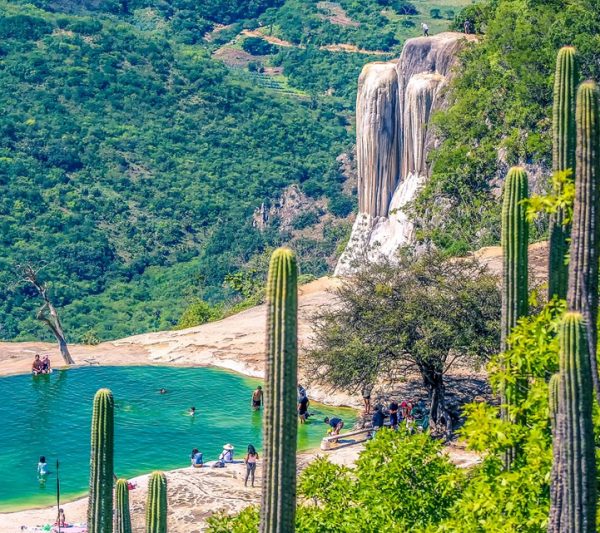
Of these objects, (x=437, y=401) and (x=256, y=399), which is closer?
(x=437, y=401)

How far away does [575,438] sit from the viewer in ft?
37.4

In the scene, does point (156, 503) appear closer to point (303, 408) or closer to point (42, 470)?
point (42, 470)

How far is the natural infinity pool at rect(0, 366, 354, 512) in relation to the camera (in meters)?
26.2

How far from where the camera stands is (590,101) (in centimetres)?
1236

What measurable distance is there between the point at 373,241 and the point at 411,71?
6712 mm

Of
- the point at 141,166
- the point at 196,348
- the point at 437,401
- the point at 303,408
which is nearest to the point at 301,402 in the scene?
the point at 303,408

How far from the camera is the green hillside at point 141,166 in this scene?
58.6 metres

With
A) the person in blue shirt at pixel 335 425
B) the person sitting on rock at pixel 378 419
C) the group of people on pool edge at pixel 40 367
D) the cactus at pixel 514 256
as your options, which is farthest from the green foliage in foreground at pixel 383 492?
the group of people on pool edge at pixel 40 367

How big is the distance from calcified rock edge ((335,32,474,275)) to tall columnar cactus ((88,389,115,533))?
1188 inches

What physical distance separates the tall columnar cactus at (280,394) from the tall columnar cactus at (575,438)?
2589 mm

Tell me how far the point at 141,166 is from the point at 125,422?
1671 inches

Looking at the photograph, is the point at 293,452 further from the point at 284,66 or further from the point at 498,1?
the point at 284,66

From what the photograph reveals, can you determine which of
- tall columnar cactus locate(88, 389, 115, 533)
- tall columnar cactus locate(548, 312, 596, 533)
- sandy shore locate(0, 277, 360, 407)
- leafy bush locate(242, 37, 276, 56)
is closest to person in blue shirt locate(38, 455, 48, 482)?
sandy shore locate(0, 277, 360, 407)

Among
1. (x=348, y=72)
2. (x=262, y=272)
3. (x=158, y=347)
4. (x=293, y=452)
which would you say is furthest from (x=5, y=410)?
(x=348, y=72)
